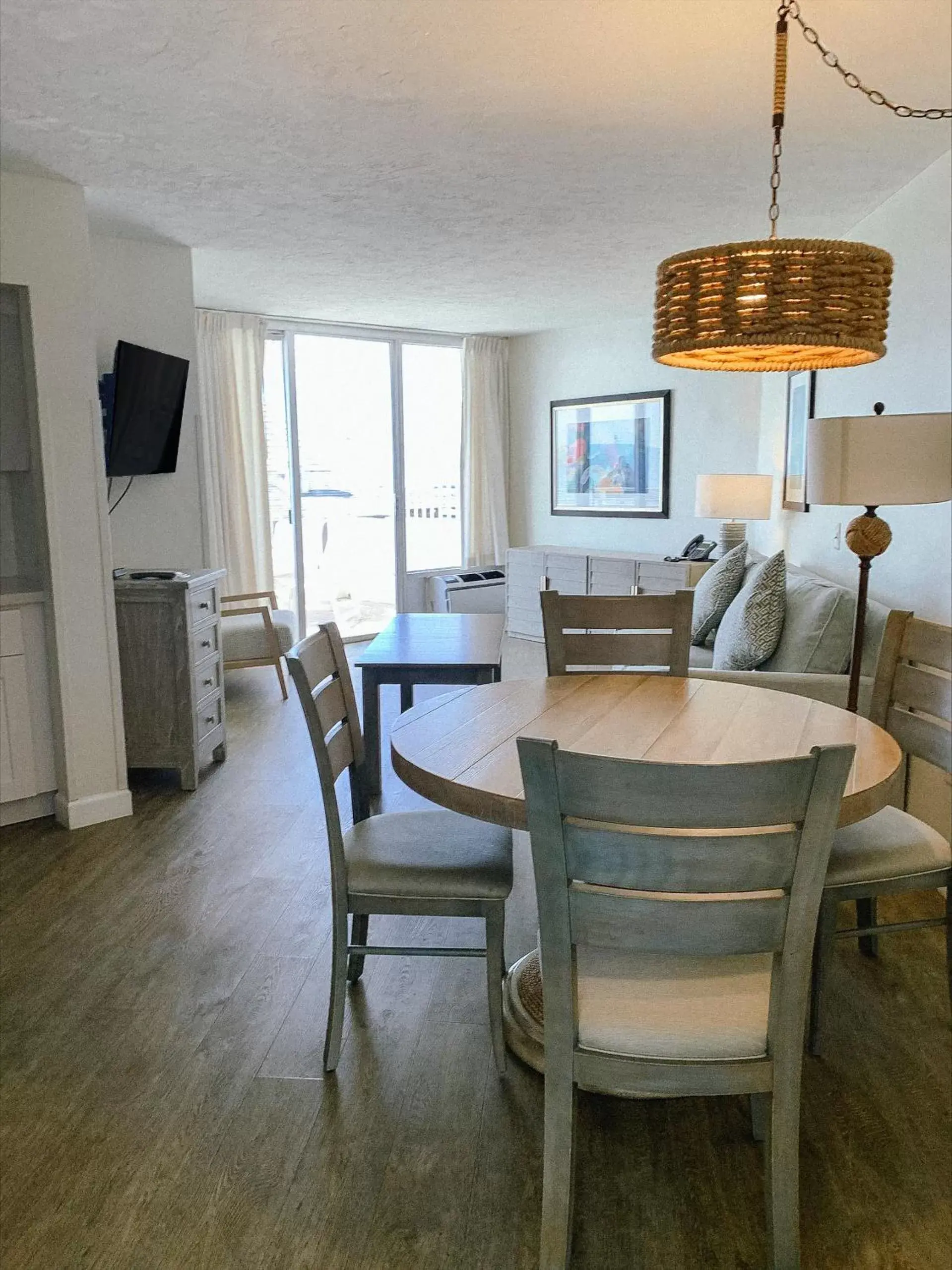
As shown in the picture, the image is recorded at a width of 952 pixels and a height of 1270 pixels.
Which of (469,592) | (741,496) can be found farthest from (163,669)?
(469,592)

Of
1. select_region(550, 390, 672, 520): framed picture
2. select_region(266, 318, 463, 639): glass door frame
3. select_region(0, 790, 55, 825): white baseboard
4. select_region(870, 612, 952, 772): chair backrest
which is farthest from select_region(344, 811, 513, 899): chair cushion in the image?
select_region(550, 390, 672, 520): framed picture

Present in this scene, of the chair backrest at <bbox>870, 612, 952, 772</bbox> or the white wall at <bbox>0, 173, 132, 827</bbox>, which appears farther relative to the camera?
the white wall at <bbox>0, 173, 132, 827</bbox>

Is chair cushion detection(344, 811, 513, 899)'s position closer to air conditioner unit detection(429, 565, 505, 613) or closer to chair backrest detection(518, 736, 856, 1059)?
chair backrest detection(518, 736, 856, 1059)

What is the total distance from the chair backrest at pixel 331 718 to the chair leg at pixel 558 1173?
0.71 metres

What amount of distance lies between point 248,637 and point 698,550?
9.85 ft

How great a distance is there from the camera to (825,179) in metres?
3.51

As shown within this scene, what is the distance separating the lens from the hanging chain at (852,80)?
212 cm

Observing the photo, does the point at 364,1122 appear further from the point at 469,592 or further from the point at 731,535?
the point at 469,592

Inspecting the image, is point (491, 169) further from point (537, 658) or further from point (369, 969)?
point (537, 658)

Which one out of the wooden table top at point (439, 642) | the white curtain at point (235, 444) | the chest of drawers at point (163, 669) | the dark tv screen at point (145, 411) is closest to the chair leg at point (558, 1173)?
the wooden table top at point (439, 642)

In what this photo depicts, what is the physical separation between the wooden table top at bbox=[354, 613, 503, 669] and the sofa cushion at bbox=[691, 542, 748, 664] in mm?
964

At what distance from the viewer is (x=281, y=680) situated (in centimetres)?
564

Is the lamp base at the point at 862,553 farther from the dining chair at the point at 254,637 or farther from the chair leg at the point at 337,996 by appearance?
the dining chair at the point at 254,637

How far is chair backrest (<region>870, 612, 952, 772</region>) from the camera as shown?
220 centimetres
